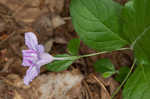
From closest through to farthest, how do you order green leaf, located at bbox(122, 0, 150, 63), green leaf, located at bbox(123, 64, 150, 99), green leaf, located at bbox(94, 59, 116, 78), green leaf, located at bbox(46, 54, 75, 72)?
green leaf, located at bbox(122, 0, 150, 63) → green leaf, located at bbox(123, 64, 150, 99) → green leaf, located at bbox(46, 54, 75, 72) → green leaf, located at bbox(94, 59, 116, 78)

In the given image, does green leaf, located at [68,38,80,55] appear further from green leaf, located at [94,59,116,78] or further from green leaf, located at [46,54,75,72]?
green leaf, located at [94,59,116,78]

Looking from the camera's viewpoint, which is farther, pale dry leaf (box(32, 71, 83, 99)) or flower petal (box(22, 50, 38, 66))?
pale dry leaf (box(32, 71, 83, 99))

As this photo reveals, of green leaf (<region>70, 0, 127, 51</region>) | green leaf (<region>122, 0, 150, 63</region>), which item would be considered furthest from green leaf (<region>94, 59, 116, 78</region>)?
green leaf (<region>122, 0, 150, 63</region>)

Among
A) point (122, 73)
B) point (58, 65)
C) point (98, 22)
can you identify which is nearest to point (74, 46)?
point (58, 65)

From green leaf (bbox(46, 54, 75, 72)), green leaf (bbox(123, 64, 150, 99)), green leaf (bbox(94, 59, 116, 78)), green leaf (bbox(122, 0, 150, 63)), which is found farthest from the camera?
green leaf (bbox(94, 59, 116, 78))

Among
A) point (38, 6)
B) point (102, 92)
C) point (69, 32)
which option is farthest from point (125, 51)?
point (38, 6)

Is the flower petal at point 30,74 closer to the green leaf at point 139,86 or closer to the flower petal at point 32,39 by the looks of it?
the flower petal at point 32,39

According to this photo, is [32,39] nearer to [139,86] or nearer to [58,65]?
[58,65]

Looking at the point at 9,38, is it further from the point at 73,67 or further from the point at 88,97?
the point at 88,97
